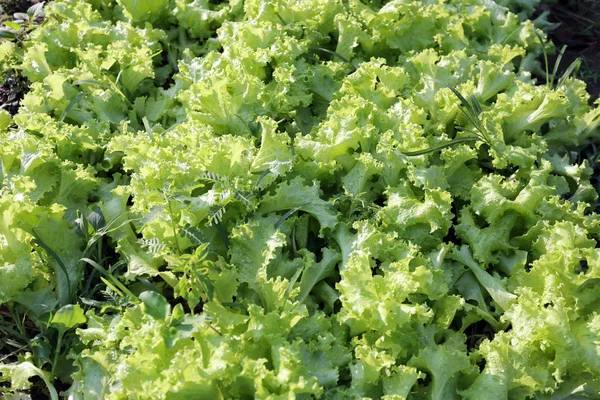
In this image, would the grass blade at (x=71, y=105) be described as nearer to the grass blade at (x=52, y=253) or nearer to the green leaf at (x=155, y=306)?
the grass blade at (x=52, y=253)

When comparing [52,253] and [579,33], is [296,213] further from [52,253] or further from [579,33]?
A: [579,33]

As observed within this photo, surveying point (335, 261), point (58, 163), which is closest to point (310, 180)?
point (335, 261)

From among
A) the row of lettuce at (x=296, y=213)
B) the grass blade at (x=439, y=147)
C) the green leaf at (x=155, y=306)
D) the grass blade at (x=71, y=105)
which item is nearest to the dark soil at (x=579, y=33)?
the row of lettuce at (x=296, y=213)

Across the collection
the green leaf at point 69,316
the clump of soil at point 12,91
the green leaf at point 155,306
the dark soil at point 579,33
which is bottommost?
the dark soil at point 579,33

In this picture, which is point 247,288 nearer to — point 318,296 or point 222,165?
point 318,296

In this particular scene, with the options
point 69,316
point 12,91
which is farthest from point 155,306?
point 12,91

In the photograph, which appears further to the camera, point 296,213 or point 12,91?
point 12,91
